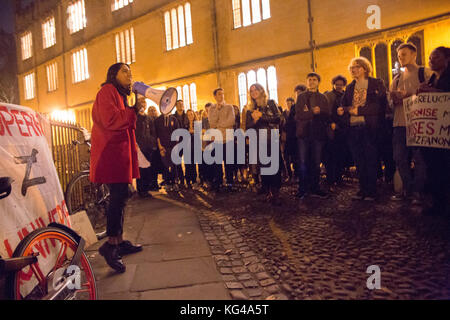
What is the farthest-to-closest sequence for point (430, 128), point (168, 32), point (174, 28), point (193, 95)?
point (168, 32)
point (174, 28)
point (193, 95)
point (430, 128)

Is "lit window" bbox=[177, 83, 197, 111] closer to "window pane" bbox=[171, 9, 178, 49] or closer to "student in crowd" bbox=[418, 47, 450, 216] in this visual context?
"window pane" bbox=[171, 9, 178, 49]

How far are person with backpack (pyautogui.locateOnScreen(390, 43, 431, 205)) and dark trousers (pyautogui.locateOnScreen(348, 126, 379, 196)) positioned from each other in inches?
13.5

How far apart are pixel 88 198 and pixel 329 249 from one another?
3707 millimetres

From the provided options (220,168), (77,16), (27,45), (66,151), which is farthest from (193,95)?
(27,45)

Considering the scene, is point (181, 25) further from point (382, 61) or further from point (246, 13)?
point (382, 61)

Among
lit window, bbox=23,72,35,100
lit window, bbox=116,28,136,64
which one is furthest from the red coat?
lit window, bbox=23,72,35,100

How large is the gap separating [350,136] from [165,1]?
45.9 ft

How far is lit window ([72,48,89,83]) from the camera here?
2200 cm

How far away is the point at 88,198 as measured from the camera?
5.22m

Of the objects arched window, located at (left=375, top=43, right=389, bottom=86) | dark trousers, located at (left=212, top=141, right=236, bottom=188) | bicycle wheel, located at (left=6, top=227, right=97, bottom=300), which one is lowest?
bicycle wheel, located at (left=6, top=227, right=97, bottom=300)

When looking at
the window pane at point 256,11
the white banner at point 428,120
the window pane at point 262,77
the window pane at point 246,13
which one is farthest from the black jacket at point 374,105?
the window pane at point 246,13

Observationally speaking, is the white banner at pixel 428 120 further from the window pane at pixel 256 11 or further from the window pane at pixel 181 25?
the window pane at pixel 181 25
